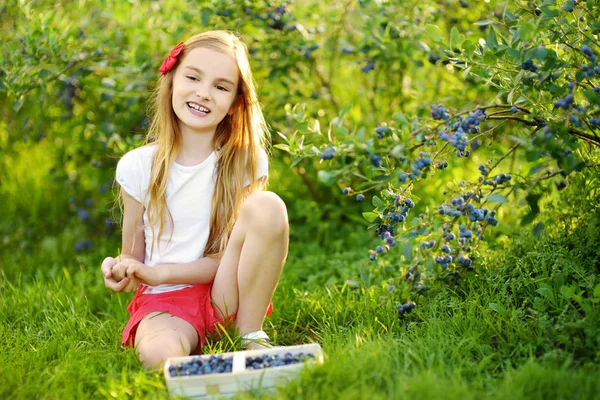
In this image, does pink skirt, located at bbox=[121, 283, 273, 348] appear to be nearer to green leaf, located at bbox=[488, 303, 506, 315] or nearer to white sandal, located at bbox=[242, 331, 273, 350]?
white sandal, located at bbox=[242, 331, 273, 350]

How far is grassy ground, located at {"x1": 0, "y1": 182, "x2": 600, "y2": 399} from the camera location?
1.83 meters

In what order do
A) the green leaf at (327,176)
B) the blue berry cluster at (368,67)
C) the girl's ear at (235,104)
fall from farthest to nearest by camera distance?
the blue berry cluster at (368,67)
the girl's ear at (235,104)
the green leaf at (327,176)

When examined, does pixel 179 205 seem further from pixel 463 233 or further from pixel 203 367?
pixel 463 233

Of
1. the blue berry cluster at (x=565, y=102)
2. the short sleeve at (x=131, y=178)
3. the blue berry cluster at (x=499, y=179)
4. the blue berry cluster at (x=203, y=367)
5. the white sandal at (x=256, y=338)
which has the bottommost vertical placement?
the white sandal at (x=256, y=338)

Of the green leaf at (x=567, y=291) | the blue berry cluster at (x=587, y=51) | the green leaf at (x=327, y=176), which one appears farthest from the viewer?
the green leaf at (x=567, y=291)

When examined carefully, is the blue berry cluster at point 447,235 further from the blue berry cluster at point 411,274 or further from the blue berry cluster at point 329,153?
the blue berry cluster at point 329,153

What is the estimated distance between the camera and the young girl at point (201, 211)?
87.2 inches

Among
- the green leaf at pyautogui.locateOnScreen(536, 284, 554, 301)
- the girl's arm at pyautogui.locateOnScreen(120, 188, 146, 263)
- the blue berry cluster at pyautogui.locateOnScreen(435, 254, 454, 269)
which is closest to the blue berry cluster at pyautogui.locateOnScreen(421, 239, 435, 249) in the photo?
the blue berry cluster at pyautogui.locateOnScreen(435, 254, 454, 269)

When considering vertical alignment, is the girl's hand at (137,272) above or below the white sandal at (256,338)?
above

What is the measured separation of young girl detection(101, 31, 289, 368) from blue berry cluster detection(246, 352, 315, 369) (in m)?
0.32

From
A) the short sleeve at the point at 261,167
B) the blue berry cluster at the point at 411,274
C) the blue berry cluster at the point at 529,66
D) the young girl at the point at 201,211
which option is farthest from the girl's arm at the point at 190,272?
the blue berry cluster at the point at 529,66

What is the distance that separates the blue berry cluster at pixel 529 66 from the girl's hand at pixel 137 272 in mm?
1367

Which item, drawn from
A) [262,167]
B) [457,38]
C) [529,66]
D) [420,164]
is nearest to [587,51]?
[529,66]

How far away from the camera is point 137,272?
85.7 inches
